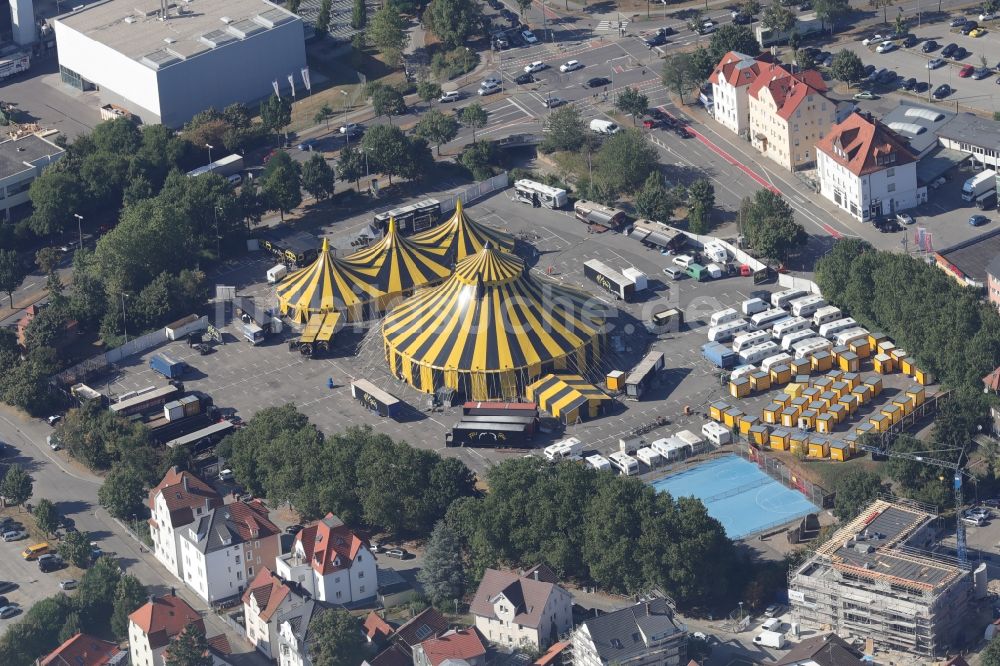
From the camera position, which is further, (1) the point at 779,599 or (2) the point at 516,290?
(2) the point at 516,290

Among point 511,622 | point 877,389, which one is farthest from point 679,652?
point 877,389

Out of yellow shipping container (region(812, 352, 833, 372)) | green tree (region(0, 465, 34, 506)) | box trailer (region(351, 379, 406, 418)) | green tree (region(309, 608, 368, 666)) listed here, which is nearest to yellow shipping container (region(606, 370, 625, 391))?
yellow shipping container (region(812, 352, 833, 372))

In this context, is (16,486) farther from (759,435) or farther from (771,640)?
(771,640)

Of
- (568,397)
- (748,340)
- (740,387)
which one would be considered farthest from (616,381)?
(748,340)

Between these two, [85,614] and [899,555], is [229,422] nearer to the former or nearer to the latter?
[85,614]

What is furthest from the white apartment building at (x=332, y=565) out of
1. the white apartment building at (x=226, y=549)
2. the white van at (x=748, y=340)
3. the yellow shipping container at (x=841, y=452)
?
the white van at (x=748, y=340)

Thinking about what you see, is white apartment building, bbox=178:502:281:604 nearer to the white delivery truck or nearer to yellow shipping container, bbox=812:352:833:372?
the white delivery truck

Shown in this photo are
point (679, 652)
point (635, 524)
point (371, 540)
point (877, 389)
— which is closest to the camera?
point (679, 652)
